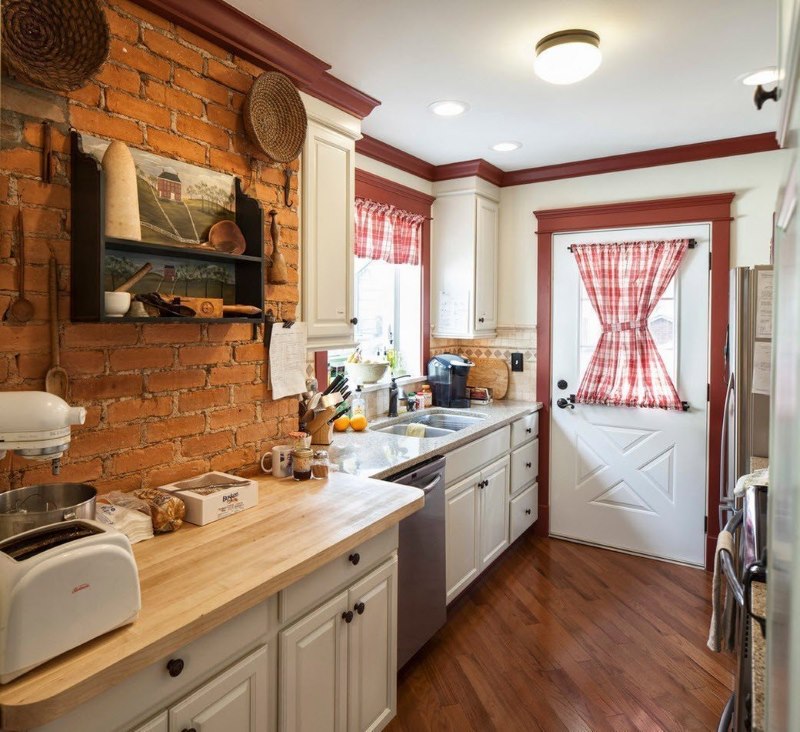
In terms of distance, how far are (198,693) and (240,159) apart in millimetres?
1671

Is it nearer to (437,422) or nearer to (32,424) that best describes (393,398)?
(437,422)

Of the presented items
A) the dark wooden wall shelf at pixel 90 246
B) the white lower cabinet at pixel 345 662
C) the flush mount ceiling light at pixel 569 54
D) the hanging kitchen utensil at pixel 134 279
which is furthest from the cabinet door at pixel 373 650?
the flush mount ceiling light at pixel 569 54

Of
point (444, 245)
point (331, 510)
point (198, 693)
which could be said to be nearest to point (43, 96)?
point (331, 510)

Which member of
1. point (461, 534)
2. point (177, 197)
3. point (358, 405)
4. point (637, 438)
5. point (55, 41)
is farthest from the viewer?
point (637, 438)

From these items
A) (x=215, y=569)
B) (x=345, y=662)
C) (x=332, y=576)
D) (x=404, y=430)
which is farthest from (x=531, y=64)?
(x=345, y=662)

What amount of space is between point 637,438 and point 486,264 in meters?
1.51

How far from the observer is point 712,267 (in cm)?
346

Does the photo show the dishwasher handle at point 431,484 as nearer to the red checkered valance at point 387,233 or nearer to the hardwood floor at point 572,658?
the hardwood floor at point 572,658

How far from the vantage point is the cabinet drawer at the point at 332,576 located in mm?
1509

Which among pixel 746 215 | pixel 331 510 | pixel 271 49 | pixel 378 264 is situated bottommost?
pixel 331 510

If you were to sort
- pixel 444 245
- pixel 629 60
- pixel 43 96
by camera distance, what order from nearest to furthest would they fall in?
pixel 43 96, pixel 629 60, pixel 444 245

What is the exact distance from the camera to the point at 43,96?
1.52 metres

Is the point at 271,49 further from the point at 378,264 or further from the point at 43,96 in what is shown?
the point at 378,264

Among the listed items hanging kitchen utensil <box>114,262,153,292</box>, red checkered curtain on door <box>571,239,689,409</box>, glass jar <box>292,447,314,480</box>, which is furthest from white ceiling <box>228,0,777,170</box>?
glass jar <box>292,447,314,480</box>
